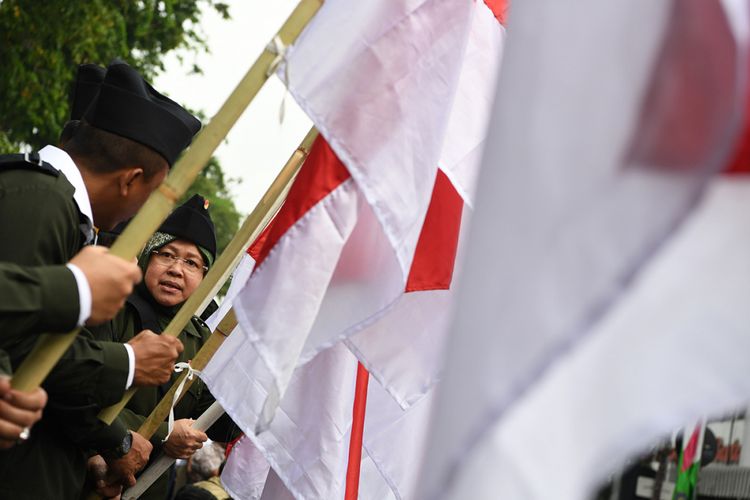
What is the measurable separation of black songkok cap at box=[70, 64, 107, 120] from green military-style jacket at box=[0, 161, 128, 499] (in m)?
0.86

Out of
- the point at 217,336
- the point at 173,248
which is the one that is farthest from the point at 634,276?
the point at 173,248

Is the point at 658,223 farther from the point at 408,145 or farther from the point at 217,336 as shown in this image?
the point at 217,336

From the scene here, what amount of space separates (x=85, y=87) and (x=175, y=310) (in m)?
1.72

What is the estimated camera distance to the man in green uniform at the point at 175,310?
497 cm

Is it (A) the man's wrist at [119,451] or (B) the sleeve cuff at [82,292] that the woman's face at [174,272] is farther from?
(B) the sleeve cuff at [82,292]

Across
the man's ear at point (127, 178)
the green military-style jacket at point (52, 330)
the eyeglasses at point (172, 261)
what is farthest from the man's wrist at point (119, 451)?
the eyeglasses at point (172, 261)

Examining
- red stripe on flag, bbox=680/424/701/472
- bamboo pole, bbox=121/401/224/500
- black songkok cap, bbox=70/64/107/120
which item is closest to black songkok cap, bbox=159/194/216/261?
bamboo pole, bbox=121/401/224/500

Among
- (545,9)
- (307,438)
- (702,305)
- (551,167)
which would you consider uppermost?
(545,9)

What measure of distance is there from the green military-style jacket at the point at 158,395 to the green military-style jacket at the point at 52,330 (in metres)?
0.80

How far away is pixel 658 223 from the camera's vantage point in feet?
5.70

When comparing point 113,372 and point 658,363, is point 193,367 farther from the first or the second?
point 658,363

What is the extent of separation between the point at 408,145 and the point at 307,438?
1.50 meters

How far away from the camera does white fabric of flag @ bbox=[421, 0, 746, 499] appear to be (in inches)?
68.6

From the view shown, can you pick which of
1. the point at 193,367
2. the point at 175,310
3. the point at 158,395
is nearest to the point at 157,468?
the point at 193,367
